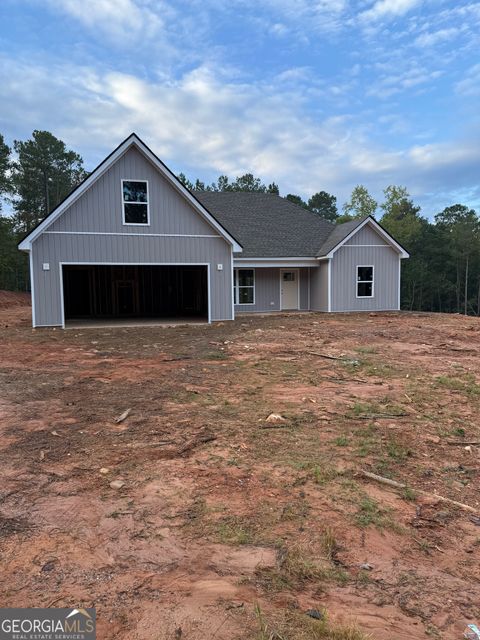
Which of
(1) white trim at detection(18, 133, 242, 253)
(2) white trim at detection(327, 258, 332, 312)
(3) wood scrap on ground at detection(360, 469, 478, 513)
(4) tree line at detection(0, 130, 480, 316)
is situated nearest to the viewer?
(3) wood scrap on ground at detection(360, 469, 478, 513)

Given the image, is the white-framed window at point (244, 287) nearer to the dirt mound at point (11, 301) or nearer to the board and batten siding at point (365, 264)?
the board and batten siding at point (365, 264)

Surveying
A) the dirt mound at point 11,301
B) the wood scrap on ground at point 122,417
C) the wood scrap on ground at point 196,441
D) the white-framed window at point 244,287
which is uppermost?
the white-framed window at point 244,287

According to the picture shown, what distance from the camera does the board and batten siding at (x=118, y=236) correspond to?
1475 centimetres

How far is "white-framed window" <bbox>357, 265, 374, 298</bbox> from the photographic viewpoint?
20.7m

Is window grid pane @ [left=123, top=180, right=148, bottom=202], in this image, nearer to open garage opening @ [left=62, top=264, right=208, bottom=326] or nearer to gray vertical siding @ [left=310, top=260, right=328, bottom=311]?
open garage opening @ [left=62, top=264, right=208, bottom=326]

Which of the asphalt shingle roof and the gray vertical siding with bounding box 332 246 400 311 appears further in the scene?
the asphalt shingle roof

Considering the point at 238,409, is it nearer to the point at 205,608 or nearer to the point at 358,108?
the point at 205,608

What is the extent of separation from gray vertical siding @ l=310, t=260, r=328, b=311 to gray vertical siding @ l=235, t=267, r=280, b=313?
1803 mm

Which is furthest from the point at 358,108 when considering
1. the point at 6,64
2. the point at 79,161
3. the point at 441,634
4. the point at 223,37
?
the point at 79,161

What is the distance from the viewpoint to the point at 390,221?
1914 inches

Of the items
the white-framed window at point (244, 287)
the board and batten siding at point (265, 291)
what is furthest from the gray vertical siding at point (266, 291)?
the white-framed window at point (244, 287)

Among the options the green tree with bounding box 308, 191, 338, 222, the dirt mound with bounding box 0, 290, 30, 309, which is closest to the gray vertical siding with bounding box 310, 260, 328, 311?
the dirt mound with bounding box 0, 290, 30, 309

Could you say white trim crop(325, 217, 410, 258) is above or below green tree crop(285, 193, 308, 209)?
below

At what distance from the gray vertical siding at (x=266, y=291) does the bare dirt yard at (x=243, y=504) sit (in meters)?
13.5
